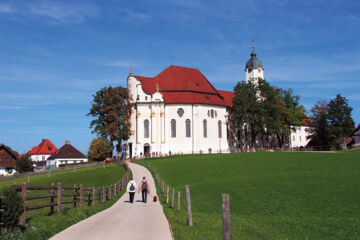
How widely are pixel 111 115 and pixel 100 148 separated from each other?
6.06 meters

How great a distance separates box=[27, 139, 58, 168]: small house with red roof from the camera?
105 m

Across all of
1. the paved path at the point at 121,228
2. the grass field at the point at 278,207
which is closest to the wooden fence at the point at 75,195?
the paved path at the point at 121,228

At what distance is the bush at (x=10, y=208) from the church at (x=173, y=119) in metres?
54.2

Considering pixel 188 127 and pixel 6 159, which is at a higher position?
pixel 188 127

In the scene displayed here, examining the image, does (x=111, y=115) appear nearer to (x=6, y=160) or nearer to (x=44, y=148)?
(x=6, y=160)

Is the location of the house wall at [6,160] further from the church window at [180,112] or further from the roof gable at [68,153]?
the church window at [180,112]

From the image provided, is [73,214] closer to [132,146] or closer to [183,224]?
[183,224]

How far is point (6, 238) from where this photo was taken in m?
8.82

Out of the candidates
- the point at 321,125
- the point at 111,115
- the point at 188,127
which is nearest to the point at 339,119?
the point at 321,125

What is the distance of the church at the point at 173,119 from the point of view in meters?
65.8

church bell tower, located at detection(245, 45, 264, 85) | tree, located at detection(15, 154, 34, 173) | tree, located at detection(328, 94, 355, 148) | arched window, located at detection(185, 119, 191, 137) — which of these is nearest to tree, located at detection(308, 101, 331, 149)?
tree, located at detection(328, 94, 355, 148)

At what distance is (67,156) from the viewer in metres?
90.8

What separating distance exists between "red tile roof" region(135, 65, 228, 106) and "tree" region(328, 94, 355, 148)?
92.0ft

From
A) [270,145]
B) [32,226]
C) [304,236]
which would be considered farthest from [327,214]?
[270,145]
